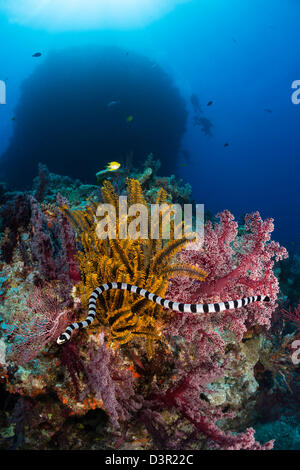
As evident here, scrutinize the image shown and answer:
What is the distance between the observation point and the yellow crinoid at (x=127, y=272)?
2414 millimetres

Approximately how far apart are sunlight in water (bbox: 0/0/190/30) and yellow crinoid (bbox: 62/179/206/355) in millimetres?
55235

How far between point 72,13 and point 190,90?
88.5 feet

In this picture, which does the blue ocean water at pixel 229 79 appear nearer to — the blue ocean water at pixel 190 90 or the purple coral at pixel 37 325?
the blue ocean water at pixel 190 90

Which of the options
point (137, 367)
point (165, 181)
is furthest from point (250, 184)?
point (137, 367)

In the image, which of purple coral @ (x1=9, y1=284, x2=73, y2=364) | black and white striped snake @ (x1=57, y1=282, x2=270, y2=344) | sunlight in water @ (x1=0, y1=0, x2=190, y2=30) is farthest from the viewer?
sunlight in water @ (x1=0, y1=0, x2=190, y2=30)

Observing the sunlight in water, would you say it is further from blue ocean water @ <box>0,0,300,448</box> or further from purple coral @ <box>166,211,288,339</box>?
purple coral @ <box>166,211,288,339</box>

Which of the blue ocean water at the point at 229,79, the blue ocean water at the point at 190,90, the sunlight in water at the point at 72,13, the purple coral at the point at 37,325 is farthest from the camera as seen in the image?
the blue ocean water at the point at 229,79

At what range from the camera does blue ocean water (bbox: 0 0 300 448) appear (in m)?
26.9

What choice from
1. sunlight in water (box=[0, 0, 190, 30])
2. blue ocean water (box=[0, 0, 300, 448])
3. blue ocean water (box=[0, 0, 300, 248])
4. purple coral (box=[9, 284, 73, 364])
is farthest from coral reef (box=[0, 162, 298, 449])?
sunlight in water (box=[0, 0, 190, 30])

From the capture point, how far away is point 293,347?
14.2 feet

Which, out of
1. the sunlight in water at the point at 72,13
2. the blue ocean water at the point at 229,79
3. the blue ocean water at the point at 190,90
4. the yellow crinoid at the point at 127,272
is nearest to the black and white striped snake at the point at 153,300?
the yellow crinoid at the point at 127,272

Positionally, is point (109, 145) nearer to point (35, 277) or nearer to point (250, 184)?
point (35, 277)

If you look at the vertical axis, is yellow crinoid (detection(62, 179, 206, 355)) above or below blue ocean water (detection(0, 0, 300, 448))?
below

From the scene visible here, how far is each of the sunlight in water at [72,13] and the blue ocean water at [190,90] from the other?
0.26 m
